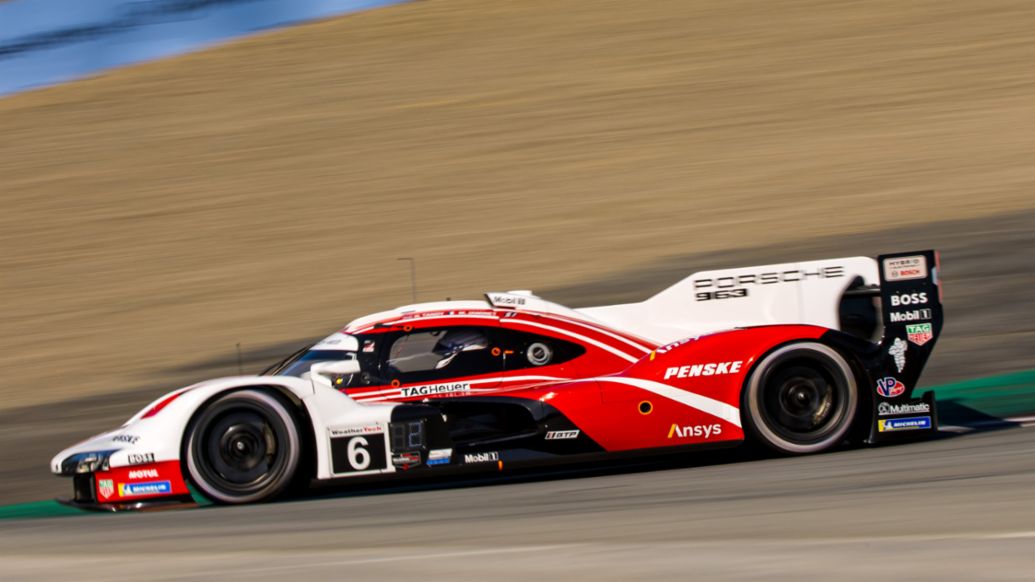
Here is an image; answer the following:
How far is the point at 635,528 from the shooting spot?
14.9 ft

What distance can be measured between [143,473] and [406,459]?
4.90ft

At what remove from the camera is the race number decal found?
22.8ft

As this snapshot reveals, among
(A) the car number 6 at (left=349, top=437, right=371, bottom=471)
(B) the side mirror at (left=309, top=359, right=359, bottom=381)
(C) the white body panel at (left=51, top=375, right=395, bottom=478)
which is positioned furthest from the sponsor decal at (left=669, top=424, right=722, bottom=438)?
(B) the side mirror at (left=309, top=359, right=359, bottom=381)

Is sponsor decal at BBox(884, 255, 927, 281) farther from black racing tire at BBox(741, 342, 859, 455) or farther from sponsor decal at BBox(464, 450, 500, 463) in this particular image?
sponsor decal at BBox(464, 450, 500, 463)

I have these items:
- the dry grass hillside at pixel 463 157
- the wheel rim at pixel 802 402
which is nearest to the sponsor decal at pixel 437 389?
the wheel rim at pixel 802 402

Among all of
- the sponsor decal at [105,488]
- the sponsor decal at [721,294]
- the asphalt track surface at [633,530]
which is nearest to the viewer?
the asphalt track surface at [633,530]

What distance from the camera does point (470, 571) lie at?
12.5 feet

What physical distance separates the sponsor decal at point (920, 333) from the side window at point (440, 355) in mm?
2399

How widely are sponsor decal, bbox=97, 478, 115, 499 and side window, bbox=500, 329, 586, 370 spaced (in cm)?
239

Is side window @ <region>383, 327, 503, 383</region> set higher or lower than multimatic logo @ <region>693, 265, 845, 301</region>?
lower

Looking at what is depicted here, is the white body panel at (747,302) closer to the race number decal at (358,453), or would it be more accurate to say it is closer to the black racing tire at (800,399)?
the black racing tire at (800,399)

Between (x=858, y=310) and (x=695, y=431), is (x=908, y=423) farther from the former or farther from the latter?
(x=695, y=431)

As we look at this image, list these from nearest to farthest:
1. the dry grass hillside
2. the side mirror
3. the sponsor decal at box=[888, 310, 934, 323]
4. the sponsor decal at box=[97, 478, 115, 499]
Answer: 1. the sponsor decal at box=[97, 478, 115, 499]
2. the sponsor decal at box=[888, 310, 934, 323]
3. the side mirror
4. the dry grass hillside

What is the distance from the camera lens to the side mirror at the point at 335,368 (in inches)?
288
